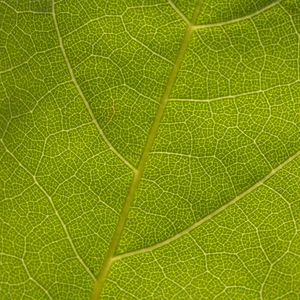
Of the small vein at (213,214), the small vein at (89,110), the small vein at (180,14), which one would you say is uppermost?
the small vein at (180,14)

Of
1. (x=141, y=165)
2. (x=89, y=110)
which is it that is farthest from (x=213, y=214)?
(x=89, y=110)

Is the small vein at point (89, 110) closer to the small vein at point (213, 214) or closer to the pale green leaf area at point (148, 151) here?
the pale green leaf area at point (148, 151)

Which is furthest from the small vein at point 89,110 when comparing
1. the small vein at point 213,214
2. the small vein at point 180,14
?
the small vein at point 180,14

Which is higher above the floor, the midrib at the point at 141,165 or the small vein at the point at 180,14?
the small vein at the point at 180,14

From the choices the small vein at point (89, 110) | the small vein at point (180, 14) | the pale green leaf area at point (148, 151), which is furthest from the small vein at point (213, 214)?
the small vein at point (180, 14)

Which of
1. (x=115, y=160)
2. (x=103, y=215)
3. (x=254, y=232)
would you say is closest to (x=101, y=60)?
(x=115, y=160)

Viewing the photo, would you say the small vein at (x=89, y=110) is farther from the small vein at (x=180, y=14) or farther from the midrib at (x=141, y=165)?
the small vein at (x=180, y=14)

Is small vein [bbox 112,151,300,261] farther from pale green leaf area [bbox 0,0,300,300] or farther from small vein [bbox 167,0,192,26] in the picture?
small vein [bbox 167,0,192,26]

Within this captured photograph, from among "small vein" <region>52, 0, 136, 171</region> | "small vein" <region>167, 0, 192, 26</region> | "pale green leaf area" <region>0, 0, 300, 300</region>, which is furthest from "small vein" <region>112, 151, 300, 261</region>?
"small vein" <region>167, 0, 192, 26</region>
